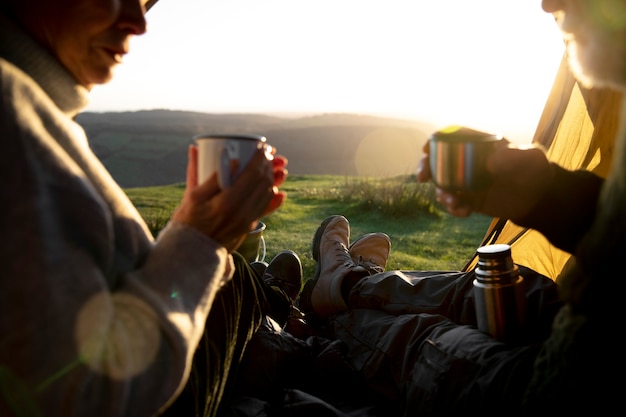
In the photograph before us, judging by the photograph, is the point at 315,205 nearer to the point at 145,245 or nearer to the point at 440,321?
the point at 440,321

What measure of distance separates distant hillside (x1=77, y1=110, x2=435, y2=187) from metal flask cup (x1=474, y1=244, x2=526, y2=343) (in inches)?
749

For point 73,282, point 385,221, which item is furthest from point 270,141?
point 73,282

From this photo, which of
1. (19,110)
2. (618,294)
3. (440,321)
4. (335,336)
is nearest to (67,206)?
(19,110)

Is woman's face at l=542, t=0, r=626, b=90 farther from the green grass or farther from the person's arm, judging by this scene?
the green grass

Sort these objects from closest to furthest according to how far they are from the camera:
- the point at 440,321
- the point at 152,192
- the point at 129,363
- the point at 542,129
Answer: the point at 129,363, the point at 440,321, the point at 542,129, the point at 152,192

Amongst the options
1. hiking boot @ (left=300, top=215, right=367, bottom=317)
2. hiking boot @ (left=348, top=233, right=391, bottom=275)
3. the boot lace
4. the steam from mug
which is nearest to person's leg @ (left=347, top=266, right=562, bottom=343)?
hiking boot @ (left=300, top=215, right=367, bottom=317)

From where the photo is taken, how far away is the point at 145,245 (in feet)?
3.68

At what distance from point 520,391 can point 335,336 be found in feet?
3.09

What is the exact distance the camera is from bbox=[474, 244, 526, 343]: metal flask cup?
1.54 m

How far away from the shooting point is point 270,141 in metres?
42.2

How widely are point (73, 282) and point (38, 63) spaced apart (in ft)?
1.58

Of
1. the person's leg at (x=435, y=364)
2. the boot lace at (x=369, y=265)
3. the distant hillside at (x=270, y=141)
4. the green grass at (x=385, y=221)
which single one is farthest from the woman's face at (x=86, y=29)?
the distant hillside at (x=270, y=141)

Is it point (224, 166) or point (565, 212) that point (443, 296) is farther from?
point (224, 166)

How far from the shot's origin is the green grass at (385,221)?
14.5 ft
